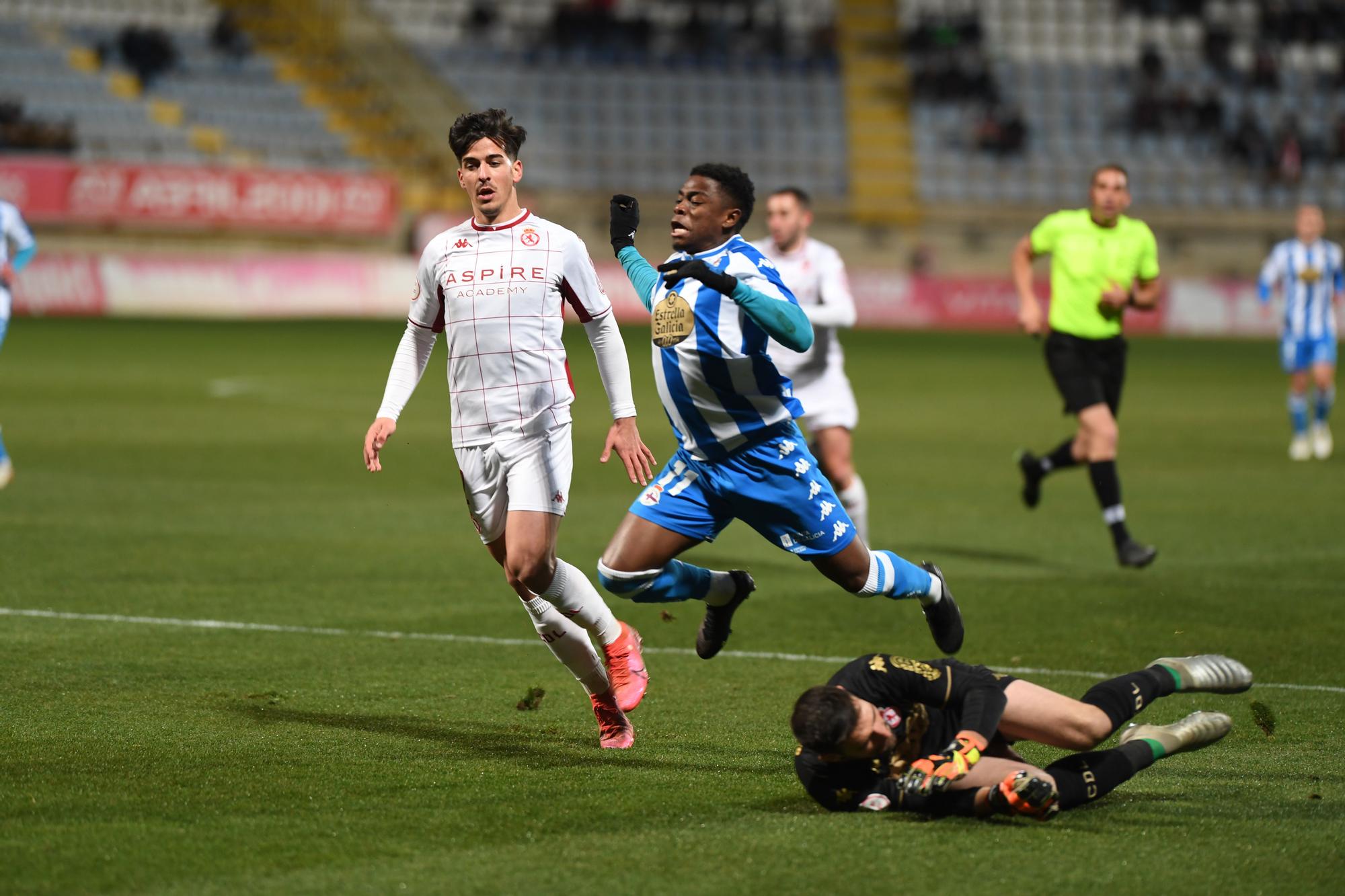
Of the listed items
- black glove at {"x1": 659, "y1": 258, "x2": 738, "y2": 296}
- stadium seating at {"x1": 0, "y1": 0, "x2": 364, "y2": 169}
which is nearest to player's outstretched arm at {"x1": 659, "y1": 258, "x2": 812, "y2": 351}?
black glove at {"x1": 659, "y1": 258, "x2": 738, "y2": 296}

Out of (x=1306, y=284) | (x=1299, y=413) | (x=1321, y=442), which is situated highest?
(x=1306, y=284)

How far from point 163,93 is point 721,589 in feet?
110

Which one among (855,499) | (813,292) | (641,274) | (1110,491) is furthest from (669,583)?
(1110,491)

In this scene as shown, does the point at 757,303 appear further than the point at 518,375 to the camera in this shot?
No

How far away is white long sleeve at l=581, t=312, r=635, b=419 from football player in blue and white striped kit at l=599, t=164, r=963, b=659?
128 mm

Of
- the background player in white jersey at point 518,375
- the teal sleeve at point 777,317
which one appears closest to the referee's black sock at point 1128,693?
the teal sleeve at point 777,317

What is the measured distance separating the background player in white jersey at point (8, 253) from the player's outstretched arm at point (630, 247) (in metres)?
7.83

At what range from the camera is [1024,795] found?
→ 4.99 metres

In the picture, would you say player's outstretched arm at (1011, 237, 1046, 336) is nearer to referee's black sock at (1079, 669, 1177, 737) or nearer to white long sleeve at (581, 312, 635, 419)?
white long sleeve at (581, 312, 635, 419)

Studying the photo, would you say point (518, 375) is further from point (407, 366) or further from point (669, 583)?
point (669, 583)

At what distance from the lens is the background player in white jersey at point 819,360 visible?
1012 centimetres

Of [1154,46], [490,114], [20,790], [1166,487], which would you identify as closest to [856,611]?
[490,114]

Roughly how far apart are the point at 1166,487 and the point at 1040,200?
93.1 ft

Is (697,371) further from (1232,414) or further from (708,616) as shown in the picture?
(1232,414)
